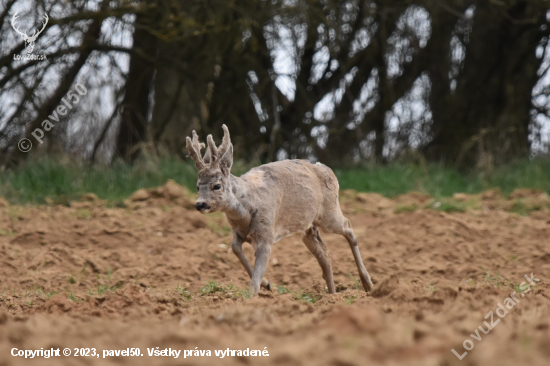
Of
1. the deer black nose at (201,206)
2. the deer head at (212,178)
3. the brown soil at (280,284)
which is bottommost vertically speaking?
the brown soil at (280,284)

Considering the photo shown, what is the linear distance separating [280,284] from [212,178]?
75.6 inches

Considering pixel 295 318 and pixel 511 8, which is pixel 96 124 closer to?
pixel 511 8

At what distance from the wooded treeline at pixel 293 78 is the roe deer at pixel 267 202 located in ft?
19.4

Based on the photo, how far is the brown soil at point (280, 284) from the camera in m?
2.47

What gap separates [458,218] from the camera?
796 centimetres

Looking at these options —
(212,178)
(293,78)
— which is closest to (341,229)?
(212,178)

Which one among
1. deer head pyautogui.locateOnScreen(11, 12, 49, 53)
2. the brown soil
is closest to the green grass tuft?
the brown soil

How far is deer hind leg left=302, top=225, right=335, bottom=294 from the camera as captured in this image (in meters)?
5.52

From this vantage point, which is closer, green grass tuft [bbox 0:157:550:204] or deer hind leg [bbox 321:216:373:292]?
deer hind leg [bbox 321:216:373:292]

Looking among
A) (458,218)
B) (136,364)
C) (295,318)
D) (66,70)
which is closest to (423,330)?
(295,318)

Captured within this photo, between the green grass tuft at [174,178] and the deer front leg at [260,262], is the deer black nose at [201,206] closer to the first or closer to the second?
the deer front leg at [260,262]

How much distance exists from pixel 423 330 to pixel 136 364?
1190 mm

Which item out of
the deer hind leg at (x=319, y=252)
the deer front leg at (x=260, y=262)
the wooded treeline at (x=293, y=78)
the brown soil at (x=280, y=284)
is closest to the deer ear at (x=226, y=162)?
the deer front leg at (x=260, y=262)

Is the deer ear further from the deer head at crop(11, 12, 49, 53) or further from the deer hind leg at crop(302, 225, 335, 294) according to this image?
the deer head at crop(11, 12, 49, 53)
